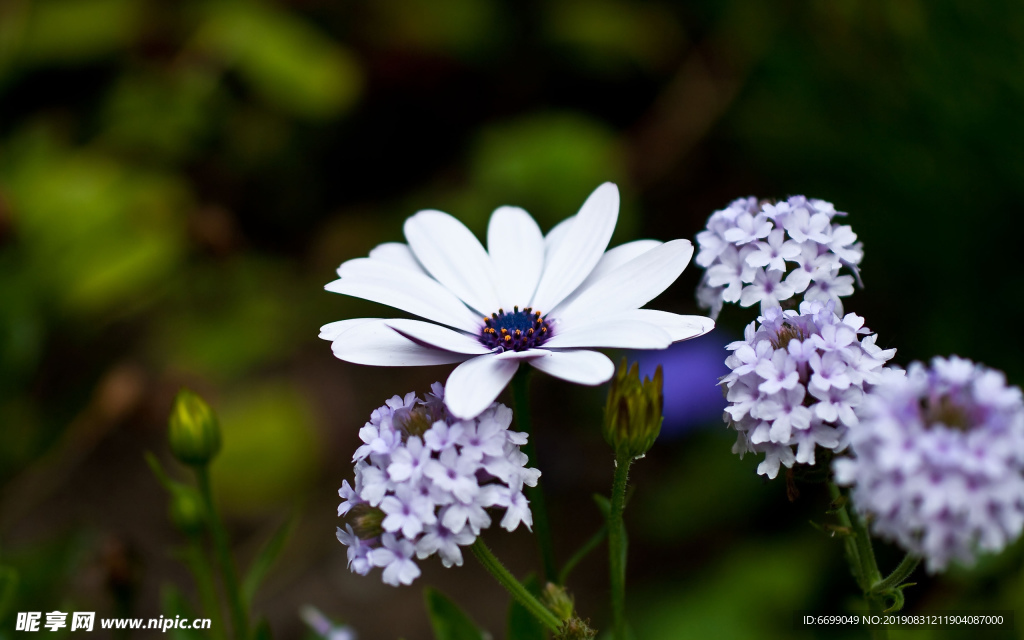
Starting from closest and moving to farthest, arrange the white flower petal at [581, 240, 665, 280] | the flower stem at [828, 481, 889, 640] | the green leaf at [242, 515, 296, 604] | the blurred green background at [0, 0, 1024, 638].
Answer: the flower stem at [828, 481, 889, 640], the white flower petal at [581, 240, 665, 280], the green leaf at [242, 515, 296, 604], the blurred green background at [0, 0, 1024, 638]

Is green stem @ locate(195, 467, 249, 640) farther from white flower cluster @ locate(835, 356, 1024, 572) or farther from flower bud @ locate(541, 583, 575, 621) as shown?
white flower cluster @ locate(835, 356, 1024, 572)

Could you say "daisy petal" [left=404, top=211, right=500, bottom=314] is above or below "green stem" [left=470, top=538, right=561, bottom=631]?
above

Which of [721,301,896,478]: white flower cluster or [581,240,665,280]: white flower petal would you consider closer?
[721,301,896,478]: white flower cluster

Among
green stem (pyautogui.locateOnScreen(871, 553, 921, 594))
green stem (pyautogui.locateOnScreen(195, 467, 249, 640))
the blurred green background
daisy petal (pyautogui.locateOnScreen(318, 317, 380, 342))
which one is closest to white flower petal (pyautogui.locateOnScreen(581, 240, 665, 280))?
daisy petal (pyautogui.locateOnScreen(318, 317, 380, 342))

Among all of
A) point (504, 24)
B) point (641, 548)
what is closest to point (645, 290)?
point (641, 548)

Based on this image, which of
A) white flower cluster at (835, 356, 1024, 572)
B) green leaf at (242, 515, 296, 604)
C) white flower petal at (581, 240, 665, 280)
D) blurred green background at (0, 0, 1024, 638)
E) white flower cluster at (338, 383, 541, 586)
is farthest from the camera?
blurred green background at (0, 0, 1024, 638)

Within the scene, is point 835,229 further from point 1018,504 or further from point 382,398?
point 382,398

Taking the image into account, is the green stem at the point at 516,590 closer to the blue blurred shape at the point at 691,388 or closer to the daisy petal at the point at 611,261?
the daisy petal at the point at 611,261
